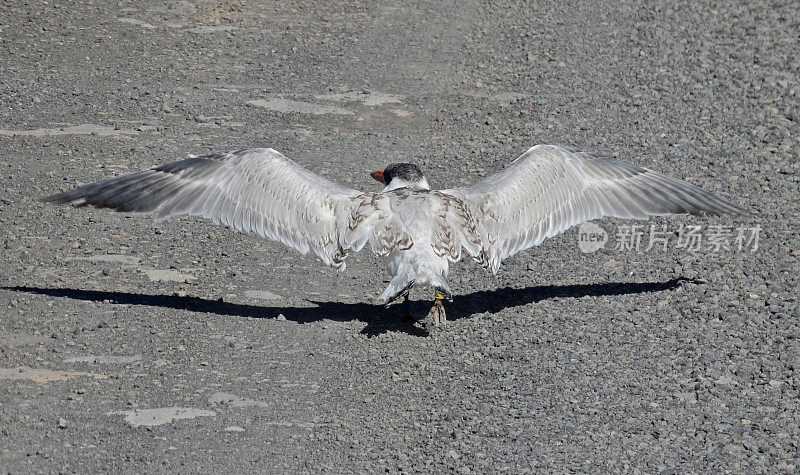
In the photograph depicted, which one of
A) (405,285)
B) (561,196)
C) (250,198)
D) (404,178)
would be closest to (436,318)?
(405,285)

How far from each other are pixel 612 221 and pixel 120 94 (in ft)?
18.6

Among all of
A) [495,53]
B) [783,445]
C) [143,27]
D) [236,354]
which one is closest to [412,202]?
[236,354]

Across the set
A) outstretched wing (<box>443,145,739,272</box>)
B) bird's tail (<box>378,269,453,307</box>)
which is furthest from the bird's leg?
outstretched wing (<box>443,145,739,272</box>)

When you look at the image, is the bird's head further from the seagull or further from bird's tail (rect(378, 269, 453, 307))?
bird's tail (rect(378, 269, 453, 307))

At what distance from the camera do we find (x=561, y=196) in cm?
823

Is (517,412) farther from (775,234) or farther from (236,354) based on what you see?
(775,234)

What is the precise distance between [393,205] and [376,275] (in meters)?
0.86

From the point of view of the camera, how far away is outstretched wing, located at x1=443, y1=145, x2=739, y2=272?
7984 millimetres

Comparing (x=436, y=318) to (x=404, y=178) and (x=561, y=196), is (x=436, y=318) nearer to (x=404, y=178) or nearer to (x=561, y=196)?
(x=404, y=178)

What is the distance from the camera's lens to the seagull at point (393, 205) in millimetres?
7602

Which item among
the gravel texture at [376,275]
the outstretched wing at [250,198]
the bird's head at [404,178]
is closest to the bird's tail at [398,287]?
the gravel texture at [376,275]

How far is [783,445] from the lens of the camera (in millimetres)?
6023

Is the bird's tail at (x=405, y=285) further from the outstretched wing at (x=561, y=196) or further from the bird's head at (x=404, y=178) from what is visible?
the bird's head at (x=404, y=178)

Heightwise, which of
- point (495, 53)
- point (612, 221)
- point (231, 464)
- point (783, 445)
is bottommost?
point (231, 464)
